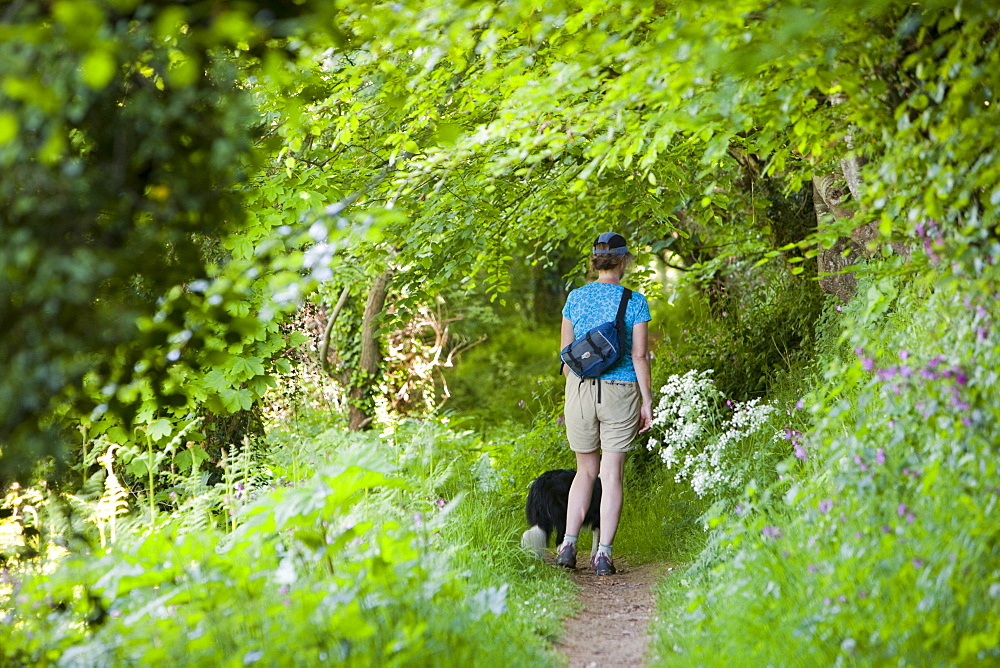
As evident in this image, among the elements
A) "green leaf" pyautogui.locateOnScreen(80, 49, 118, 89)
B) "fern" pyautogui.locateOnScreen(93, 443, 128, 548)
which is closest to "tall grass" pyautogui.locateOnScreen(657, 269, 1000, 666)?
"green leaf" pyautogui.locateOnScreen(80, 49, 118, 89)

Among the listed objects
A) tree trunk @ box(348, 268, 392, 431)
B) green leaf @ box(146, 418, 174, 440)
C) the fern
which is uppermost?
green leaf @ box(146, 418, 174, 440)

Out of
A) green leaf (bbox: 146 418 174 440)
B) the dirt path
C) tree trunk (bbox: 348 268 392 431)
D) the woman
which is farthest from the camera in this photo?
tree trunk (bbox: 348 268 392 431)

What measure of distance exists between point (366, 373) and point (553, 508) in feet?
15.5

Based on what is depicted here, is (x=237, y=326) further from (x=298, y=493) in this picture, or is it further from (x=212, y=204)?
(x=298, y=493)

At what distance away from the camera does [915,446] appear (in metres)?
3.37

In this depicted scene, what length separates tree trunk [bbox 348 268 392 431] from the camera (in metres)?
9.45

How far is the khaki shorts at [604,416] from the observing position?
17.4 ft

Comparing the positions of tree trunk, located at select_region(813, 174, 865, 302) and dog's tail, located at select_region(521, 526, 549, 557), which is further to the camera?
tree trunk, located at select_region(813, 174, 865, 302)

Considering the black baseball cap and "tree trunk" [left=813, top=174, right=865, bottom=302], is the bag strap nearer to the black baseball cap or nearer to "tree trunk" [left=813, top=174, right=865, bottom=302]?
the black baseball cap

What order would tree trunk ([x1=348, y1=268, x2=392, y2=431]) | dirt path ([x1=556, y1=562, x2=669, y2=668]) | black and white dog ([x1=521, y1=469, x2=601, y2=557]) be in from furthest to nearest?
tree trunk ([x1=348, y1=268, x2=392, y2=431]) → black and white dog ([x1=521, y1=469, x2=601, y2=557]) → dirt path ([x1=556, y1=562, x2=669, y2=668])

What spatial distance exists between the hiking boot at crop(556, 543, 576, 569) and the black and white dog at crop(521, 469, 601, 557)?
121 mm

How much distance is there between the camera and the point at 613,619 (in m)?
4.54

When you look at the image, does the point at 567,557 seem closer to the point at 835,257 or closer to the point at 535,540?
the point at 535,540

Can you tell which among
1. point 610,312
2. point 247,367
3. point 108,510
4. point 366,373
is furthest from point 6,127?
point 366,373
